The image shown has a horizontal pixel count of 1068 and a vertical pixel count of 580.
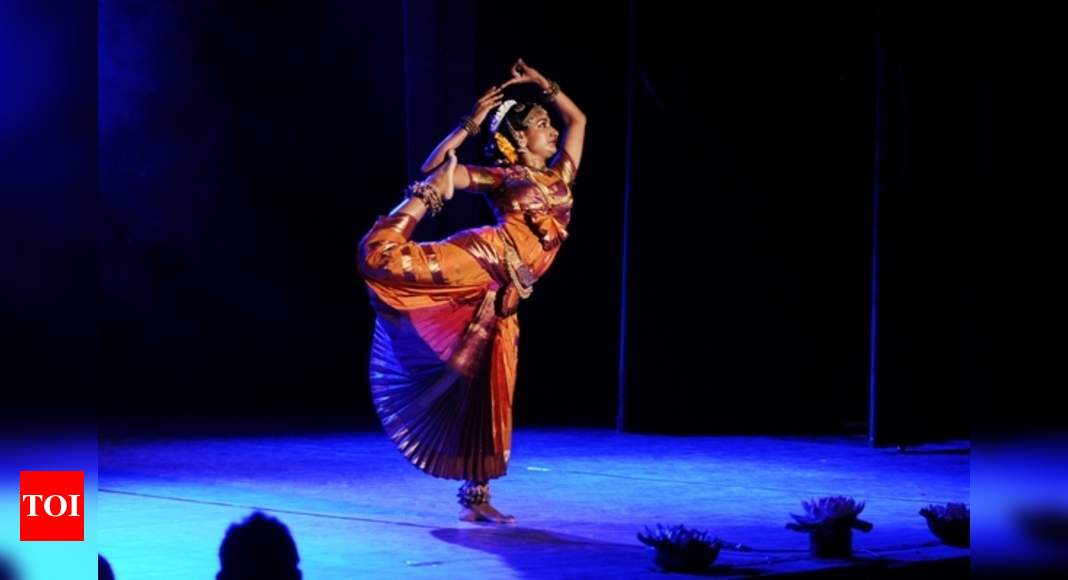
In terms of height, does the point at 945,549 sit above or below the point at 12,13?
below

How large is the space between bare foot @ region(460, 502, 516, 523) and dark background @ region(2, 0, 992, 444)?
3.22 metres

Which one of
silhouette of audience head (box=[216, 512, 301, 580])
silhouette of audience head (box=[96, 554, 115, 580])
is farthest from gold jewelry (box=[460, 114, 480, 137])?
silhouette of audience head (box=[216, 512, 301, 580])

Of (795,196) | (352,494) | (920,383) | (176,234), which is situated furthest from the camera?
(176,234)

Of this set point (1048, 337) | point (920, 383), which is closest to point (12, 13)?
point (1048, 337)

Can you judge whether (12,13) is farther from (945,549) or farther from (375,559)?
(945,549)

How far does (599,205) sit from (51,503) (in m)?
7.17

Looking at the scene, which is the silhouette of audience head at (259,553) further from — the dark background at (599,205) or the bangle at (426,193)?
the dark background at (599,205)

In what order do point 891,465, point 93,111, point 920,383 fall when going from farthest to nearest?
point 920,383, point 891,465, point 93,111

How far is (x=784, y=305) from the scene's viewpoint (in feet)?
33.6

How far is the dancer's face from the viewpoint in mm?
6410

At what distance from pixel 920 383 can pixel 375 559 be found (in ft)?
16.0

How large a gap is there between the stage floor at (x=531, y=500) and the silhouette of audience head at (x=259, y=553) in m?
1.63

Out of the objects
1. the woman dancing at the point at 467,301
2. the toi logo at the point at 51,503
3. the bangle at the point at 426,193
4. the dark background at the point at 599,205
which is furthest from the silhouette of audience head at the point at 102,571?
the dark background at the point at 599,205

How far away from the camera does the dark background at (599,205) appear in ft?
30.9
